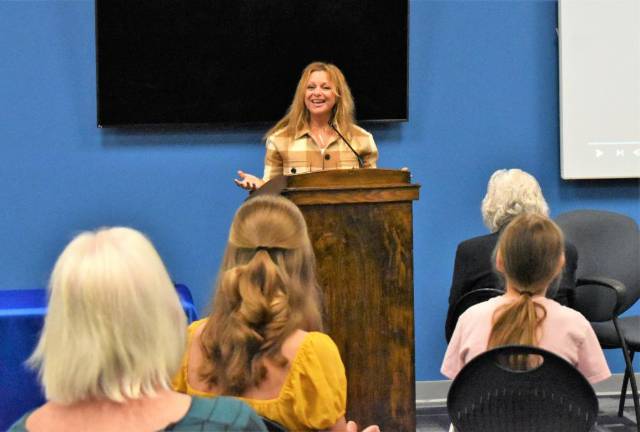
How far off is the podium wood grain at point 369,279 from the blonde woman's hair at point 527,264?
527 mm

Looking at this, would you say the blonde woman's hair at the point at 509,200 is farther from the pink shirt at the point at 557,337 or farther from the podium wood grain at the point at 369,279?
the pink shirt at the point at 557,337

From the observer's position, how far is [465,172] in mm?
4988

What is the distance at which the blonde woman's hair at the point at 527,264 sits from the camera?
252 centimetres

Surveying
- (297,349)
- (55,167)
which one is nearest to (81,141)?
(55,167)

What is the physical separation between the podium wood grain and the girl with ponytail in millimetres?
472

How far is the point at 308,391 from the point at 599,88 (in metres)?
3.41

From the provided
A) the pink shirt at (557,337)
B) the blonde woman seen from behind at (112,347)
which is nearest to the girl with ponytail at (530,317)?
the pink shirt at (557,337)

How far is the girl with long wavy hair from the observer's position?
2.05 m

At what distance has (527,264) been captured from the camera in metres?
2.57

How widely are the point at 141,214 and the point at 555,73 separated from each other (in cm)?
227

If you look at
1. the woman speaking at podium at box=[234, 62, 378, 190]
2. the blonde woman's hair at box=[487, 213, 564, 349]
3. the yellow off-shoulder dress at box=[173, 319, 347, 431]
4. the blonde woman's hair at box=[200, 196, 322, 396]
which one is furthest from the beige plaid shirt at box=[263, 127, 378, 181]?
the yellow off-shoulder dress at box=[173, 319, 347, 431]

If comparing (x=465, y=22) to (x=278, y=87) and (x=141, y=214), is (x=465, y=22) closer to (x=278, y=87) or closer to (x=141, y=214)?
(x=278, y=87)

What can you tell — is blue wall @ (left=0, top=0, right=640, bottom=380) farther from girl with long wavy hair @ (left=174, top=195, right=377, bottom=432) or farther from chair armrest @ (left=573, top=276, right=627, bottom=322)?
girl with long wavy hair @ (left=174, top=195, right=377, bottom=432)

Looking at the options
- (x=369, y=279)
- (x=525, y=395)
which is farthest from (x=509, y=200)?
(x=525, y=395)
